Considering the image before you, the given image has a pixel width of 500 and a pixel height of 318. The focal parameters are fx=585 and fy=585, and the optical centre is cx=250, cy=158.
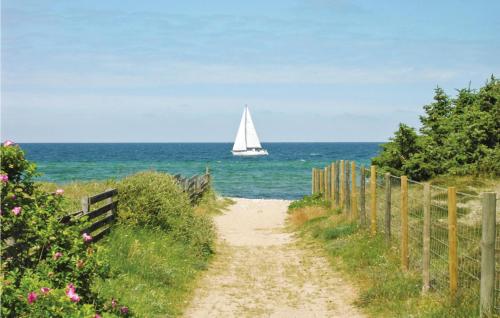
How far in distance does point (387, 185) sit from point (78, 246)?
26.9 feet

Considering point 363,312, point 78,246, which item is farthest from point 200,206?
point 78,246

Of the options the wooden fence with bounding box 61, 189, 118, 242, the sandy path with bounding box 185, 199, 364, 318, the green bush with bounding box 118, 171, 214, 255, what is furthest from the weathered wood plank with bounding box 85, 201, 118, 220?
the sandy path with bounding box 185, 199, 364, 318

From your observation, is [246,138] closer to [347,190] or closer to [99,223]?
[347,190]

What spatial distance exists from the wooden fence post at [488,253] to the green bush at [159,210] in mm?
8199

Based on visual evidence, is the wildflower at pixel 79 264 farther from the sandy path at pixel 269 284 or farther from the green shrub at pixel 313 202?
the green shrub at pixel 313 202

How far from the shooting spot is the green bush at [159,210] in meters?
14.1

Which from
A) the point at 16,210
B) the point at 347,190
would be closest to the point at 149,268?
the point at 16,210

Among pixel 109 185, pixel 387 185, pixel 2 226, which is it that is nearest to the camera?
pixel 2 226

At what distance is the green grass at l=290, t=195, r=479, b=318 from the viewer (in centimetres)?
862

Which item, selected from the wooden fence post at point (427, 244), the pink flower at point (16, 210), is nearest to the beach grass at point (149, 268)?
the pink flower at point (16, 210)

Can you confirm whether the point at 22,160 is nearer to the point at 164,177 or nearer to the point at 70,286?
the point at 70,286

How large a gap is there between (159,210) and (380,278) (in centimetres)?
596

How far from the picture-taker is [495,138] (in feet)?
70.1

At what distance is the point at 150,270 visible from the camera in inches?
443
